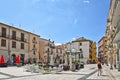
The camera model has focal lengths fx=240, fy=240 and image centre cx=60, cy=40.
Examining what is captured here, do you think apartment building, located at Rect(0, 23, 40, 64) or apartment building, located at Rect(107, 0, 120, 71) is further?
apartment building, located at Rect(0, 23, 40, 64)

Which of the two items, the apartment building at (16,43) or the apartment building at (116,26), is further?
the apartment building at (16,43)

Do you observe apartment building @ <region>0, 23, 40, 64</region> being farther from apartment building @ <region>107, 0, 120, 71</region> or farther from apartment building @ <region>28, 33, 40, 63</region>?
apartment building @ <region>107, 0, 120, 71</region>

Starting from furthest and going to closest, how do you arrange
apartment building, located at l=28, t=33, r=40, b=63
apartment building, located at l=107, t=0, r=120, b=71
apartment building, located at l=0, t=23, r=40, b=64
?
apartment building, located at l=28, t=33, r=40, b=63
apartment building, located at l=0, t=23, r=40, b=64
apartment building, located at l=107, t=0, r=120, b=71

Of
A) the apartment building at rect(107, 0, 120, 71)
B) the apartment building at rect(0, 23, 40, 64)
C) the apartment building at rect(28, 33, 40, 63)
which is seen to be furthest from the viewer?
the apartment building at rect(28, 33, 40, 63)

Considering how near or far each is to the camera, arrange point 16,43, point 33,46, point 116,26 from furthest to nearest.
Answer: point 33,46 → point 16,43 → point 116,26

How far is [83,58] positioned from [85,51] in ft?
15.3

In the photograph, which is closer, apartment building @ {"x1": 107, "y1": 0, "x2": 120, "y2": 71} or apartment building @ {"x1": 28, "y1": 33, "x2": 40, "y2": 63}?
apartment building @ {"x1": 107, "y1": 0, "x2": 120, "y2": 71}

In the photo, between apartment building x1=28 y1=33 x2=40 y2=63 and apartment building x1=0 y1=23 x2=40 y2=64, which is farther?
apartment building x1=28 y1=33 x2=40 y2=63

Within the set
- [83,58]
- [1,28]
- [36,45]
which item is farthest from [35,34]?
[83,58]

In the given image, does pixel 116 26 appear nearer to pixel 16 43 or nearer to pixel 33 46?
pixel 16 43

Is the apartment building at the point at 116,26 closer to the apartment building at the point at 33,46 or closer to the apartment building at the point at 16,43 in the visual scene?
the apartment building at the point at 16,43

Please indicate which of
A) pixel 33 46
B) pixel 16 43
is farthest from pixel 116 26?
pixel 33 46

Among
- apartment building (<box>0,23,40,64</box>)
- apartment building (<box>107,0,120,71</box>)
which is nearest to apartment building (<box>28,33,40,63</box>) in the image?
apartment building (<box>0,23,40,64</box>)

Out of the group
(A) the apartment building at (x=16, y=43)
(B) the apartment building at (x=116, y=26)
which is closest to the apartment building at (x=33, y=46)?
(A) the apartment building at (x=16, y=43)
